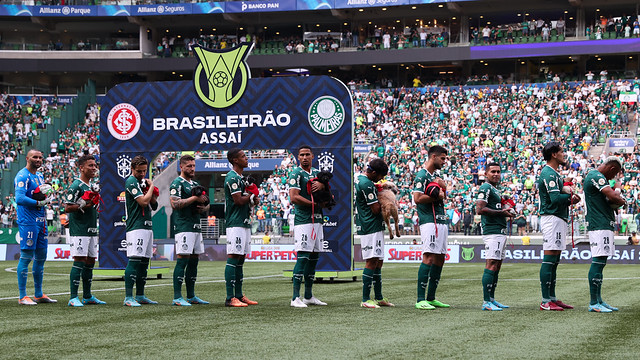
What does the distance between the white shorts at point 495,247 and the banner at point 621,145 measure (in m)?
32.8

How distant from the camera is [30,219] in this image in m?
14.4

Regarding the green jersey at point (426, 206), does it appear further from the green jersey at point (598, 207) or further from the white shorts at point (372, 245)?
the green jersey at point (598, 207)

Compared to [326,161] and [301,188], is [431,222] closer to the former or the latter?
[301,188]

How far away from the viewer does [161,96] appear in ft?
76.6

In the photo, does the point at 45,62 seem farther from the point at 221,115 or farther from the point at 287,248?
the point at 221,115

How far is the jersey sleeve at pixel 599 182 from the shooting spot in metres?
12.4

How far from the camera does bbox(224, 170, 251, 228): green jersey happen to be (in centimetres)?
1385

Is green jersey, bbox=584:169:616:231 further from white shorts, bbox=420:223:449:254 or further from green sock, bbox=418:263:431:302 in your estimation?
green sock, bbox=418:263:431:302

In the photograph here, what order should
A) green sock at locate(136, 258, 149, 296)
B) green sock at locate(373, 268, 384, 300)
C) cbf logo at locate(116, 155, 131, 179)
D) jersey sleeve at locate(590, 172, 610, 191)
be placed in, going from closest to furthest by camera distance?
1. jersey sleeve at locate(590, 172, 610, 191)
2. green sock at locate(373, 268, 384, 300)
3. green sock at locate(136, 258, 149, 296)
4. cbf logo at locate(116, 155, 131, 179)

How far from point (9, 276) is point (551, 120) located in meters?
33.2

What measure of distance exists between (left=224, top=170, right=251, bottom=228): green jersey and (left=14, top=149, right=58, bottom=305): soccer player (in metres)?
3.06

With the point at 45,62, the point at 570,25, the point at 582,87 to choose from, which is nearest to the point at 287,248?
the point at 582,87

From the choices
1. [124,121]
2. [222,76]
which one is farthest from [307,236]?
[124,121]

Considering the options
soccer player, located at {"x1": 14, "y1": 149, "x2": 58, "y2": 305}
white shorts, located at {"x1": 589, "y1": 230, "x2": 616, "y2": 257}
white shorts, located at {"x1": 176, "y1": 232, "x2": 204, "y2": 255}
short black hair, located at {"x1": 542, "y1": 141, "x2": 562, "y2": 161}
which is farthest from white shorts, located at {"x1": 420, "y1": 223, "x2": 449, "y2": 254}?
soccer player, located at {"x1": 14, "y1": 149, "x2": 58, "y2": 305}
